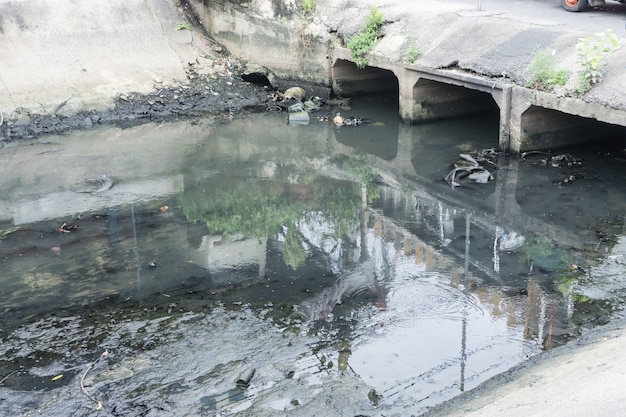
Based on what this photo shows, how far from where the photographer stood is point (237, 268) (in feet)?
33.8

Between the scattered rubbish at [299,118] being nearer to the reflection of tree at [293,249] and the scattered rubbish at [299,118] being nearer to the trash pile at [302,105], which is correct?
the trash pile at [302,105]

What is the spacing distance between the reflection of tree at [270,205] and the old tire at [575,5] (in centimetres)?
758

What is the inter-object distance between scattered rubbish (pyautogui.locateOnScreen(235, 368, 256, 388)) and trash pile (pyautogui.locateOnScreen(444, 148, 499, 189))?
22.2 feet

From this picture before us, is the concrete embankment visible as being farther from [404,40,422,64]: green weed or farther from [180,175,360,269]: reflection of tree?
[404,40,422,64]: green weed

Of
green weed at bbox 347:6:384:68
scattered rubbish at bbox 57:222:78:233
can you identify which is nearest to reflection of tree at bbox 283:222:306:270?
scattered rubbish at bbox 57:222:78:233

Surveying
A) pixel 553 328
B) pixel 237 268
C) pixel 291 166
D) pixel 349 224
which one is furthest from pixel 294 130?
pixel 553 328

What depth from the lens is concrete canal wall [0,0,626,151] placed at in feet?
45.9

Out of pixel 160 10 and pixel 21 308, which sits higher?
pixel 160 10

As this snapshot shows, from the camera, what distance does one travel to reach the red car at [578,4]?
54.7ft

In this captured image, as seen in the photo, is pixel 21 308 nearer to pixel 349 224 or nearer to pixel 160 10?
pixel 349 224

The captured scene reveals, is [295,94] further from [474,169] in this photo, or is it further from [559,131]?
[559,131]

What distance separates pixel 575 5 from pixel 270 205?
30.6ft

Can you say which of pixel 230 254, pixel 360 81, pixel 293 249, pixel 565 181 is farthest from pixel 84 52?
pixel 565 181

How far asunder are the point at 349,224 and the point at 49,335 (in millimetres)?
5105
